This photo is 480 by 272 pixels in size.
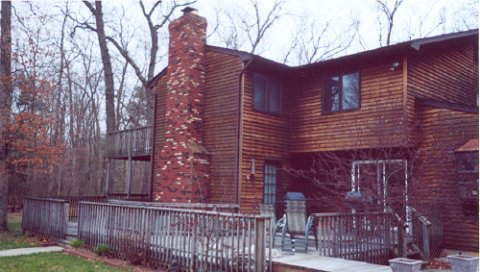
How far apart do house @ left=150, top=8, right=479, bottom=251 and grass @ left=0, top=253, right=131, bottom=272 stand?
5066mm

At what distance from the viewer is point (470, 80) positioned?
15203mm

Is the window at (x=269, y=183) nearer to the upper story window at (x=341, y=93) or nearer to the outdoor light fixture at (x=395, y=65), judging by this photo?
the upper story window at (x=341, y=93)

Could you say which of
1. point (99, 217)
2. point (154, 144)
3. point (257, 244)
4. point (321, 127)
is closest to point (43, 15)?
point (154, 144)

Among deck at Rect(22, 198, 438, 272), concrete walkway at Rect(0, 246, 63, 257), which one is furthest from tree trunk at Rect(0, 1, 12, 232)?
deck at Rect(22, 198, 438, 272)

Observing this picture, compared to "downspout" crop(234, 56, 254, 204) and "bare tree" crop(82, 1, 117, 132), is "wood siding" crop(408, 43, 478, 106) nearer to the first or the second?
"downspout" crop(234, 56, 254, 204)

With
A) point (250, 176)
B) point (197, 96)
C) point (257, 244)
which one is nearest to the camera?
point (257, 244)

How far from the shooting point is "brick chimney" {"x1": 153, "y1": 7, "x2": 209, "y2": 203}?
1423 centimetres

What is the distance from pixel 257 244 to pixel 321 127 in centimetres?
753

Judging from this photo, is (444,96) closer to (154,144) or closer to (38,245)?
(154,144)

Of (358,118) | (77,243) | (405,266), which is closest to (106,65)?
(77,243)

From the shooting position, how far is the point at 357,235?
9.20 m

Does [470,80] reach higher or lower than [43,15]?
lower

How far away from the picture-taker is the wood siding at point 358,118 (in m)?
12.4

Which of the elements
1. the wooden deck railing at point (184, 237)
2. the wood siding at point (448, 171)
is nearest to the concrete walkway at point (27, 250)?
the wooden deck railing at point (184, 237)
